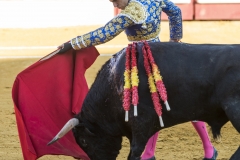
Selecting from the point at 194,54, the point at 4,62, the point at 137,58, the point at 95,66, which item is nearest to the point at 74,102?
the point at 137,58

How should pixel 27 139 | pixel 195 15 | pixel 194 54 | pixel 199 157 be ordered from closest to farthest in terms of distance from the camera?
pixel 194 54 → pixel 27 139 → pixel 199 157 → pixel 195 15

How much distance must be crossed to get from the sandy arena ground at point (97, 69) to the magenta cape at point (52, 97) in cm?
52

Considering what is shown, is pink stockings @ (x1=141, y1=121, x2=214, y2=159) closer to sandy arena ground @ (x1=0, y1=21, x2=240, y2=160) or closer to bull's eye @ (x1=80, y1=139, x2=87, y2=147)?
sandy arena ground @ (x1=0, y1=21, x2=240, y2=160)

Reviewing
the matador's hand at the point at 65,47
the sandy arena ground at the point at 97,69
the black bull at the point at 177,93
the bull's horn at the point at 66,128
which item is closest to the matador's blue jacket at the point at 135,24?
the matador's hand at the point at 65,47

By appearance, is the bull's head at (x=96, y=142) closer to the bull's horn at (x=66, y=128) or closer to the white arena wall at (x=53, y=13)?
the bull's horn at (x=66, y=128)

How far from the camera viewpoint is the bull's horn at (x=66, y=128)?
156 inches

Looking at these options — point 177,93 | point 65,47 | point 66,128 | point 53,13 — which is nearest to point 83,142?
point 66,128

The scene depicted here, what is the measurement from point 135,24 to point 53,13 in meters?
7.50

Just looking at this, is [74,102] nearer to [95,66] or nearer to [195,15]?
[95,66]

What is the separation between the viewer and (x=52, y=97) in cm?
435

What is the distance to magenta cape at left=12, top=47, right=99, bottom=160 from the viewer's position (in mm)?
4277

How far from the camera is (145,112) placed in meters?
3.73

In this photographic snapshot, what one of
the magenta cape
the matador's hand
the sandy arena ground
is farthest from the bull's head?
the sandy arena ground

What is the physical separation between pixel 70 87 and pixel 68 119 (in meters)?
0.22
